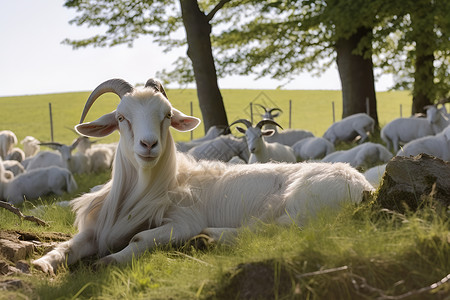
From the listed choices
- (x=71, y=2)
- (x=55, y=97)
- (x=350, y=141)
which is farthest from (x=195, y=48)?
(x=55, y=97)

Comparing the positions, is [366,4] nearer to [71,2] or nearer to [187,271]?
[71,2]

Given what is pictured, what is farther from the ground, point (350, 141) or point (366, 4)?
point (366, 4)

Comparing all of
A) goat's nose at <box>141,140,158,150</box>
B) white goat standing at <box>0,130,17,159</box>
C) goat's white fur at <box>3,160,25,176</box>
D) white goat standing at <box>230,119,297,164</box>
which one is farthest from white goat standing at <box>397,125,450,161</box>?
white goat standing at <box>0,130,17,159</box>

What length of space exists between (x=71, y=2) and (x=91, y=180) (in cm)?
674

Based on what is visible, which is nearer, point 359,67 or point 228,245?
point 228,245

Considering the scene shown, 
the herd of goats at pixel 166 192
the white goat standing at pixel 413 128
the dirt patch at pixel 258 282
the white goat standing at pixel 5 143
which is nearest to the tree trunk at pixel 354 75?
the white goat standing at pixel 413 128

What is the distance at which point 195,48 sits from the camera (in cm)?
1688

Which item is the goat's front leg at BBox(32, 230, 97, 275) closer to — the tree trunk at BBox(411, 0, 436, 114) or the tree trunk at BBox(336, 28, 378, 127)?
the tree trunk at BBox(411, 0, 436, 114)

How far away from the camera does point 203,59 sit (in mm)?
16859

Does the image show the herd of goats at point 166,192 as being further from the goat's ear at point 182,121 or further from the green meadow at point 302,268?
the green meadow at point 302,268

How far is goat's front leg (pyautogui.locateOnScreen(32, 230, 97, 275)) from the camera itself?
448 centimetres

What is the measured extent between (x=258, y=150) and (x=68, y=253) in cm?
727

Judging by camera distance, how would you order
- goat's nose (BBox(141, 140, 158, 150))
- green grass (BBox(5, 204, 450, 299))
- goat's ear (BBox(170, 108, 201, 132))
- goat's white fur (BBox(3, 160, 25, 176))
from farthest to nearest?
1. goat's white fur (BBox(3, 160, 25, 176))
2. goat's ear (BBox(170, 108, 201, 132))
3. goat's nose (BBox(141, 140, 158, 150))
4. green grass (BBox(5, 204, 450, 299))

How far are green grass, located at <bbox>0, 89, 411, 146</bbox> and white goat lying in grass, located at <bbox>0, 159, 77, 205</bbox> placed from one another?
24795 mm
